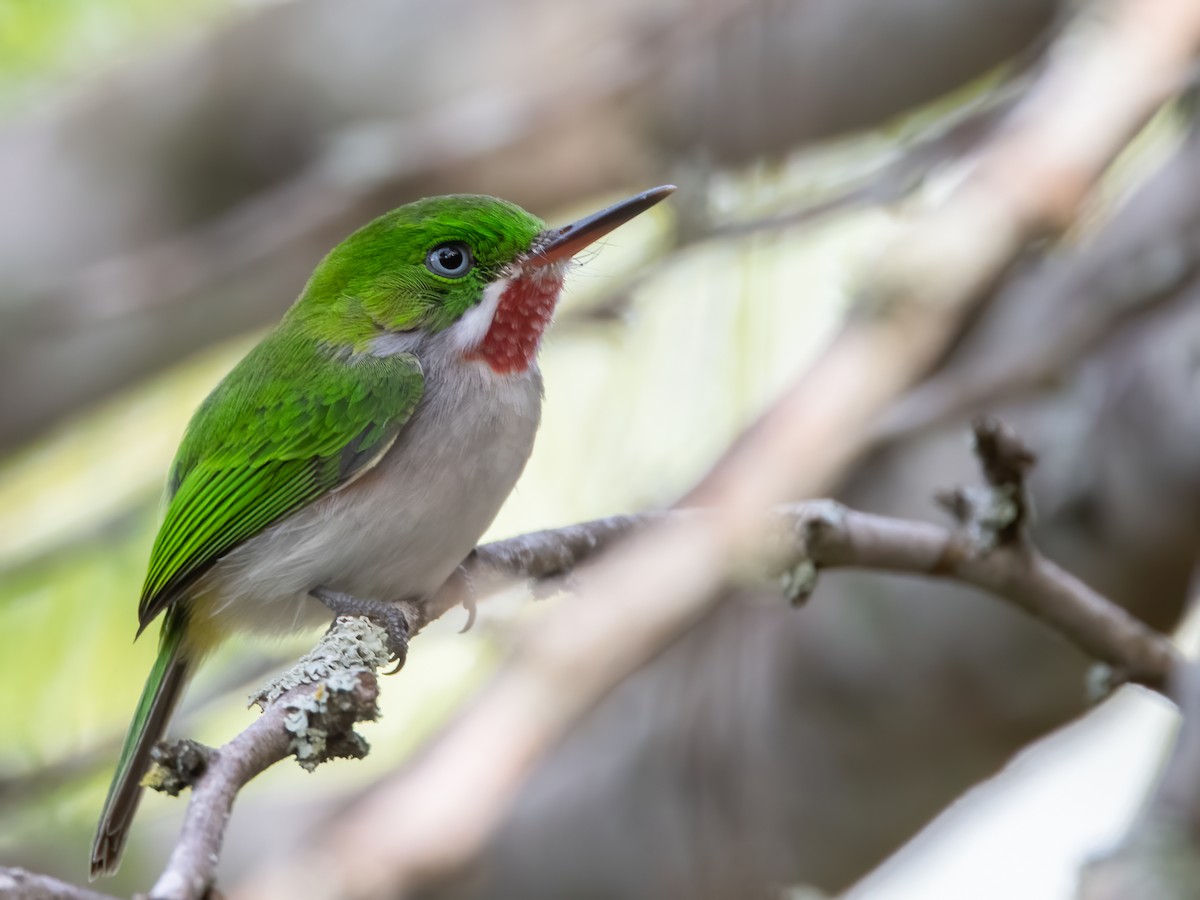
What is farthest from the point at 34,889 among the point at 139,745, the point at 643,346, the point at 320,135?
the point at 320,135

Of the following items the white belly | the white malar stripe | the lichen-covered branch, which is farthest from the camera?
the white malar stripe

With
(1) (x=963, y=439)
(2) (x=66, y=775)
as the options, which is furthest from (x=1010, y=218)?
(2) (x=66, y=775)

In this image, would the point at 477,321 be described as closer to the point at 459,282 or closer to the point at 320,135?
the point at 459,282

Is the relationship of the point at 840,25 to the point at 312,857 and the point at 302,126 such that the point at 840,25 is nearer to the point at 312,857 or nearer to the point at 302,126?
the point at 302,126

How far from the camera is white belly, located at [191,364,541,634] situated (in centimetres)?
292

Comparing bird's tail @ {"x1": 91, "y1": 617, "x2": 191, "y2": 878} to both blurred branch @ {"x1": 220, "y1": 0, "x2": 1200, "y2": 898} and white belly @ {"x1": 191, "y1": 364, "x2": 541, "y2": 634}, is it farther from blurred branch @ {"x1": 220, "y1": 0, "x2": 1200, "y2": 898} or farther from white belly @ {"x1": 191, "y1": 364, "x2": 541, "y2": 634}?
blurred branch @ {"x1": 220, "y1": 0, "x2": 1200, "y2": 898}

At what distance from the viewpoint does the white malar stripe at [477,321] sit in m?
3.21

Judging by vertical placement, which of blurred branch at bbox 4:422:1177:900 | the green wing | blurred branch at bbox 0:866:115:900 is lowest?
blurred branch at bbox 0:866:115:900

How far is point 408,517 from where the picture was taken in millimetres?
2918

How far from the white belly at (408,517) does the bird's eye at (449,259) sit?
0.27 meters

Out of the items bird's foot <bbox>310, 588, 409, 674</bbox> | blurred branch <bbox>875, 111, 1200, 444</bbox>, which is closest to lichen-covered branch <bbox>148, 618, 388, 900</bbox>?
bird's foot <bbox>310, 588, 409, 674</bbox>

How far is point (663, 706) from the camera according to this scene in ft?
14.5

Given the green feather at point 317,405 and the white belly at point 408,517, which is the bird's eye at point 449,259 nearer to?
the green feather at point 317,405

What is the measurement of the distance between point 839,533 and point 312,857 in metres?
1.31
